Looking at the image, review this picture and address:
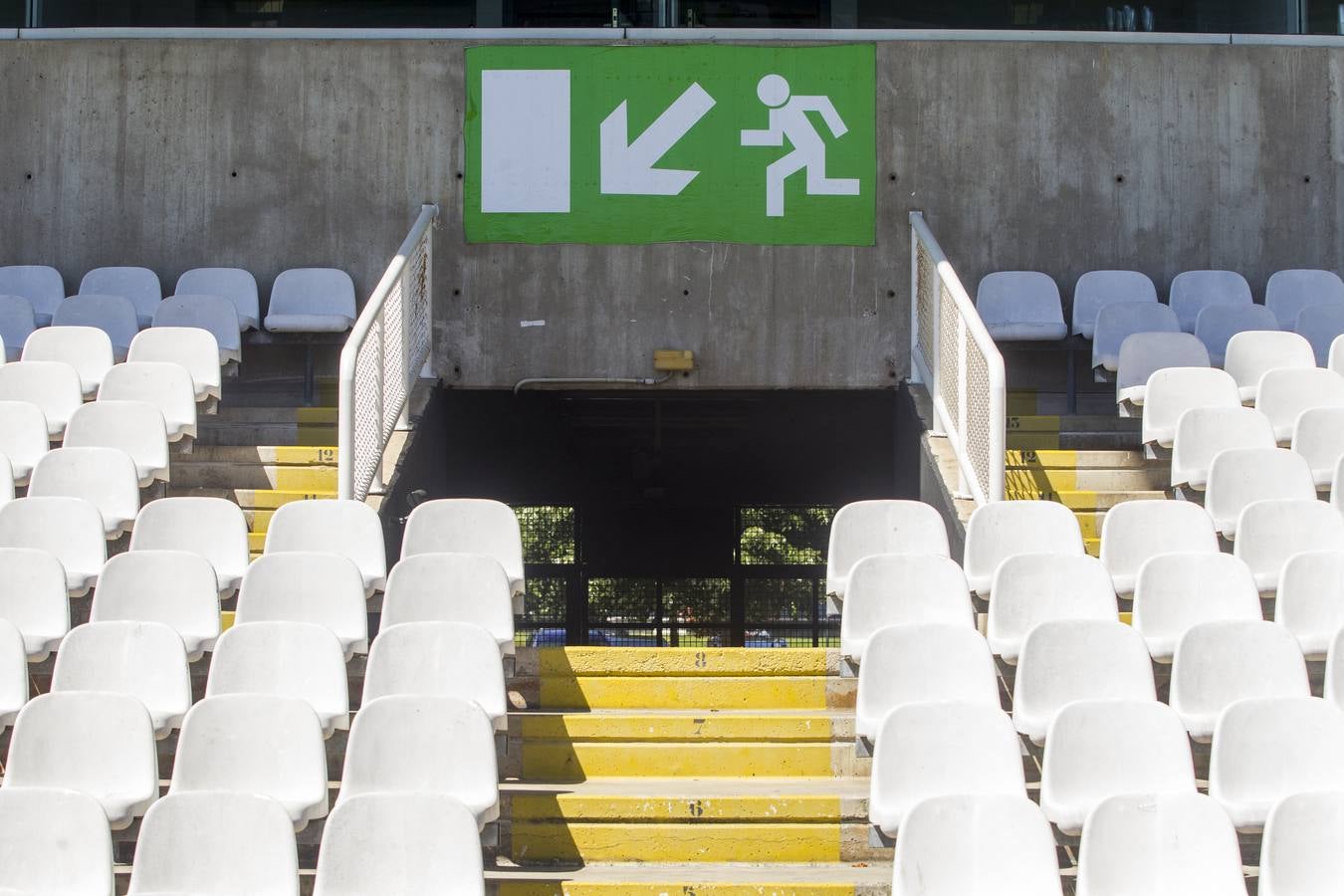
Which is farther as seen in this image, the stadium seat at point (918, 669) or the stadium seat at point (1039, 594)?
the stadium seat at point (1039, 594)

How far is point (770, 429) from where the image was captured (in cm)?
1033

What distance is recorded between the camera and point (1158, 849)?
3865mm

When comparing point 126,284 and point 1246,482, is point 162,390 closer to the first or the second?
point 126,284

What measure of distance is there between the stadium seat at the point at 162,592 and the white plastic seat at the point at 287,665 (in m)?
0.47

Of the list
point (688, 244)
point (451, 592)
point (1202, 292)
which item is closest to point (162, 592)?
point (451, 592)

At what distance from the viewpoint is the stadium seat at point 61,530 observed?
225 inches

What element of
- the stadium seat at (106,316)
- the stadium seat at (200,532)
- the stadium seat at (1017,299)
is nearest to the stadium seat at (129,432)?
Result: the stadium seat at (200,532)

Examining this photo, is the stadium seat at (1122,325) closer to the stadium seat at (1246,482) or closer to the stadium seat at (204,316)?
the stadium seat at (1246,482)

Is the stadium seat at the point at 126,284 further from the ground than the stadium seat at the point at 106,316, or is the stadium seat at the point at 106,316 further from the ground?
the stadium seat at the point at 126,284

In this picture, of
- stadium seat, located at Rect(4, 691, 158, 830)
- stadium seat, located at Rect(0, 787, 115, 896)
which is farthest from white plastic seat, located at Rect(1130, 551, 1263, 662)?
stadium seat, located at Rect(0, 787, 115, 896)

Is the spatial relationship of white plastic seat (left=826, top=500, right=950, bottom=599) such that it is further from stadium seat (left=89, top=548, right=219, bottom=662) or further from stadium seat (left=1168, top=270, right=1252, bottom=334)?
stadium seat (left=1168, top=270, right=1252, bottom=334)

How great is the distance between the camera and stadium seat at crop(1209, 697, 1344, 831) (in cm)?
438

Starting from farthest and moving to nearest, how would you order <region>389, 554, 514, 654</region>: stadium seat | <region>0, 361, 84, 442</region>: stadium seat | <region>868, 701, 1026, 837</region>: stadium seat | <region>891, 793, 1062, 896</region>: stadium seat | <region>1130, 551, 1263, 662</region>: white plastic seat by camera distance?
<region>0, 361, 84, 442</region>: stadium seat
<region>389, 554, 514, 654</region>: stadium seat
<region>1130, 551, 1263, 662</region>: white plastic seat
<region>868, 701, 1026, 837</region>: stadium seat
<region>891, 793, 1062, 896</region>: stadium seat

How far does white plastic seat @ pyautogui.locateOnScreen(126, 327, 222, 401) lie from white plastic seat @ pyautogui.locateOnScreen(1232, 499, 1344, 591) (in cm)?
414
